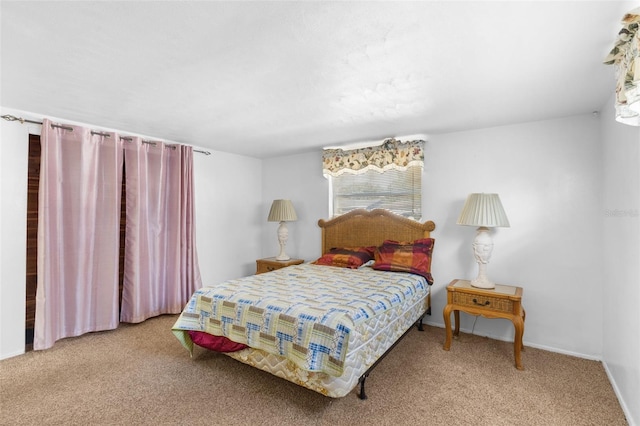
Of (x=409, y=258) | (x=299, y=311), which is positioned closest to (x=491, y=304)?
(x=409, y=258)

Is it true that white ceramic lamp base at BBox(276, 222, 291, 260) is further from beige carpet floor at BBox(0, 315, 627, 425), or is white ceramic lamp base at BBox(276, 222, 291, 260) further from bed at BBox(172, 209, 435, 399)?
beige carpet floor at BBox(0, 315, 627, 425)

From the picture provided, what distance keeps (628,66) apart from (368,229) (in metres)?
2.77

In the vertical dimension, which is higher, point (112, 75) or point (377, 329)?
point (112, 75)

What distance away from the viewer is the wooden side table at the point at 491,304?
2512 mm

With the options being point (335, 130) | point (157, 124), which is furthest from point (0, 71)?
point (335, 130)

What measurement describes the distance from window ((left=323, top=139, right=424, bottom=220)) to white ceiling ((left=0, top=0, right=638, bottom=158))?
0.59m

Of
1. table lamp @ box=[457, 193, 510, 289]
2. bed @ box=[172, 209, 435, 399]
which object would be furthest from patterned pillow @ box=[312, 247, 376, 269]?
table lamp @ box=[457, 193, 510, 289]

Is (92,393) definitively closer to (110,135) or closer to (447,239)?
(110,135)

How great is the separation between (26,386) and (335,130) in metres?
3.38

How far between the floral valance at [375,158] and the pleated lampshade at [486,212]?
830 millimetres

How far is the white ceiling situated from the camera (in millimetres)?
1381

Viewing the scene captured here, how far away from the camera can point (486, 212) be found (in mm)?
2814

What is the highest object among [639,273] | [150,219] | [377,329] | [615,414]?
[150,219]

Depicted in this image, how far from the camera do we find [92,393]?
2.14 m
